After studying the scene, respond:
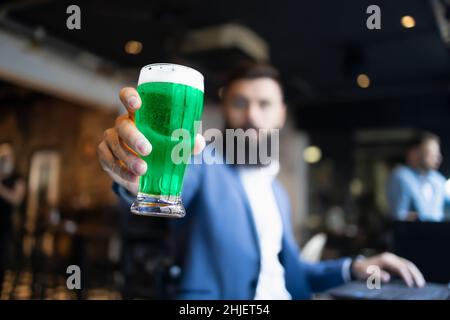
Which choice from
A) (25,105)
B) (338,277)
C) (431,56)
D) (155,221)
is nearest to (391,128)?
(431,56)

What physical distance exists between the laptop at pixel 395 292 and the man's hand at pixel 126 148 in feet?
1.26

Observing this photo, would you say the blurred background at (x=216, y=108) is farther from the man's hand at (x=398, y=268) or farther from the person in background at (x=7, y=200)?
the man's hand at (x=398, y=268)

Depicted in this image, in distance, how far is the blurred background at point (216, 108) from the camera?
338 cm

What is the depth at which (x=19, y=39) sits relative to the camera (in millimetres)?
4098

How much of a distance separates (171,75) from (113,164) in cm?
15

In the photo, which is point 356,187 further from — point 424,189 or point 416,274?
point 416,274

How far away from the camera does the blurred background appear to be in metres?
3.38

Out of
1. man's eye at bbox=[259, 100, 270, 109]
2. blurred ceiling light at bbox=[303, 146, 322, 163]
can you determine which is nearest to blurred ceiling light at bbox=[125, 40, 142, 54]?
man's eye at bbox=[259, 100, 270, 109]

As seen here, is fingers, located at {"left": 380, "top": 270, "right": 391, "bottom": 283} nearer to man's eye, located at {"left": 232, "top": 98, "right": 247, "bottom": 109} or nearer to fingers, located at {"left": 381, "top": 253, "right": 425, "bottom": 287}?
fingers, located at {"left": 381, "top": 253, "right": 425, "bottom": 287}

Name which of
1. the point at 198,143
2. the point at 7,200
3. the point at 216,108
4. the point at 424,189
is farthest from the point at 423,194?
the point at 7,200

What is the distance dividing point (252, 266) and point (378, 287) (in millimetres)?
270

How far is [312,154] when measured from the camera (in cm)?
800

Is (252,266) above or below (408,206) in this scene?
below

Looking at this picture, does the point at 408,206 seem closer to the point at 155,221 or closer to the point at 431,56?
the point at 155,221
